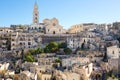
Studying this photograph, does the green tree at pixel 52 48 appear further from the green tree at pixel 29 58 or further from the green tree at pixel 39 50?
the green tree at pixel 29 58

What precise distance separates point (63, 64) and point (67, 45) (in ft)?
28.4

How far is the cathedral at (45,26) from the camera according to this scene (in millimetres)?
59031

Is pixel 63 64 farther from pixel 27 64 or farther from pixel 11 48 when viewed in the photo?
pixel 11 48

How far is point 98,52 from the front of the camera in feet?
144

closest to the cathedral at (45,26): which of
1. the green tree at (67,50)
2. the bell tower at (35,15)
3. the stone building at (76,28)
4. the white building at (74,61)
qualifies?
the bell tower at (35,15)

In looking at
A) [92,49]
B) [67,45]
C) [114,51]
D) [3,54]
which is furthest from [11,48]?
[114,51]

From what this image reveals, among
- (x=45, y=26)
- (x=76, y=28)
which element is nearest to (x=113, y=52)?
(x=45, y=26)

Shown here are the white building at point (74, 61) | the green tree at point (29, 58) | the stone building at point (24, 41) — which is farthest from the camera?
the stone building at point (24, 41)

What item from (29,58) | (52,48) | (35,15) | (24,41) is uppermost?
(35,15)

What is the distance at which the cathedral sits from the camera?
59031 mm

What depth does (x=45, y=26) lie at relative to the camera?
61.4 m

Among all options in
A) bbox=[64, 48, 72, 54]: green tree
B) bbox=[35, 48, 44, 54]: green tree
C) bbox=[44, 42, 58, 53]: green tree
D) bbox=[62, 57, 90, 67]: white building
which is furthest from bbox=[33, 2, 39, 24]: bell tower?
bbox=[62, 57, 90, 67]: white building

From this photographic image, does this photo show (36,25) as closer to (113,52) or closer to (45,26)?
(45,26)

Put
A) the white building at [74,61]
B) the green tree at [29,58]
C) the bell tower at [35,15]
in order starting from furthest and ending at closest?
the bell tower at [35,15] → the green tree at [29,58] → the white building at [74,61]
